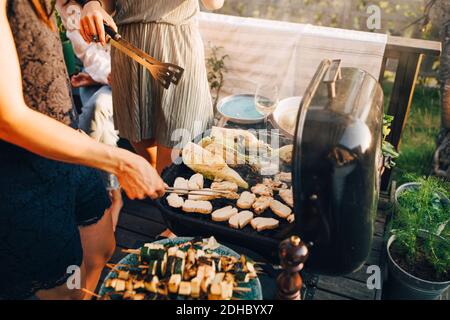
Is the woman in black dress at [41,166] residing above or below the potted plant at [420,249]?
above

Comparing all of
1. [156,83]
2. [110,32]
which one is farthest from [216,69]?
[110,32]

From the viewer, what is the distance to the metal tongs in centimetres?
208

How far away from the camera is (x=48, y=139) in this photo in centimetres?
139

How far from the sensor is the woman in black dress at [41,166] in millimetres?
1352

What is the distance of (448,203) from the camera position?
2.99 meters

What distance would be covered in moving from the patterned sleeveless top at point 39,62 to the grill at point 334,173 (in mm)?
889

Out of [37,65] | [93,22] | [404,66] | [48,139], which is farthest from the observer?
[404,66]

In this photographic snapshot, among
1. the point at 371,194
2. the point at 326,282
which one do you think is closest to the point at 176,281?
the point at 371,194

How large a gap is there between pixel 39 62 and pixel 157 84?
1.11 meters

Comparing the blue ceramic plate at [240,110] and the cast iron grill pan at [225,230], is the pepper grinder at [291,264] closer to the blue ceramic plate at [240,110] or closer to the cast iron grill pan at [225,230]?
the cast iron grill pan at [225,230]

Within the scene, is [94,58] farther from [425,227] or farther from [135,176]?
[425,227]

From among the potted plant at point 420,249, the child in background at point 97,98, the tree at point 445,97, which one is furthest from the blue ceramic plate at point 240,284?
the tree at point 445,97
